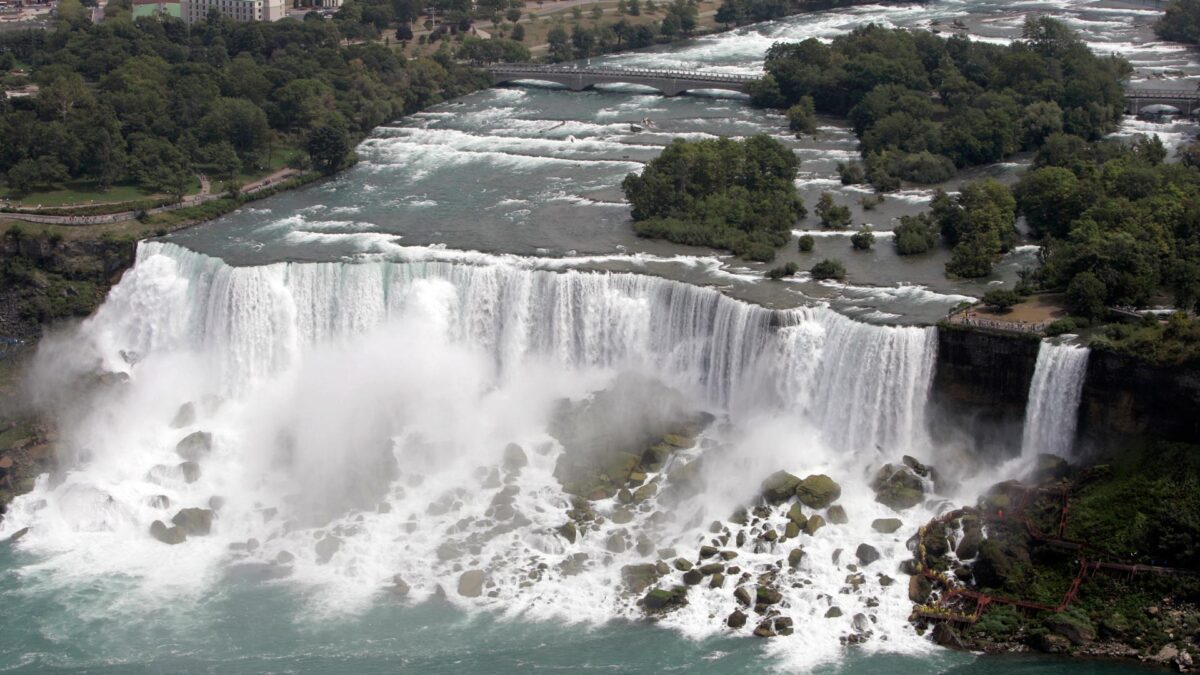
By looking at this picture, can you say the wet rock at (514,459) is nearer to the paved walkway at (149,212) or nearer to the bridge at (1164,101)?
the paved walkway at (149,212)

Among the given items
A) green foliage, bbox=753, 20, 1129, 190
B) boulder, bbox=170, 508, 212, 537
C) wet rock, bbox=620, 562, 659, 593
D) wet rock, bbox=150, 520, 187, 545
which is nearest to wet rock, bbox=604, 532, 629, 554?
wet rock, bbox=620, 562, 659, 593

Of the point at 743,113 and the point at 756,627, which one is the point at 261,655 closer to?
the point at 756,627

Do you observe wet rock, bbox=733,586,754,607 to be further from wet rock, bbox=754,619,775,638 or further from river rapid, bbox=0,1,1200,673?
wet rock, bbox=754,619,775,638

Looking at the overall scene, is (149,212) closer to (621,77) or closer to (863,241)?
(863,241)

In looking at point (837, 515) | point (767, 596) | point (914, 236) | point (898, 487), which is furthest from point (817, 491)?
point (914, 236)

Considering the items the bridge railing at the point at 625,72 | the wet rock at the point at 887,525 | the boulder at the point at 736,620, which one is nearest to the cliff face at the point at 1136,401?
the wet rock at the point at 887,525

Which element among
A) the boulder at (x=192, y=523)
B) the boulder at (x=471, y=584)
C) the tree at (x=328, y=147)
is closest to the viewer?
the boulder at (x=471, y=584)
